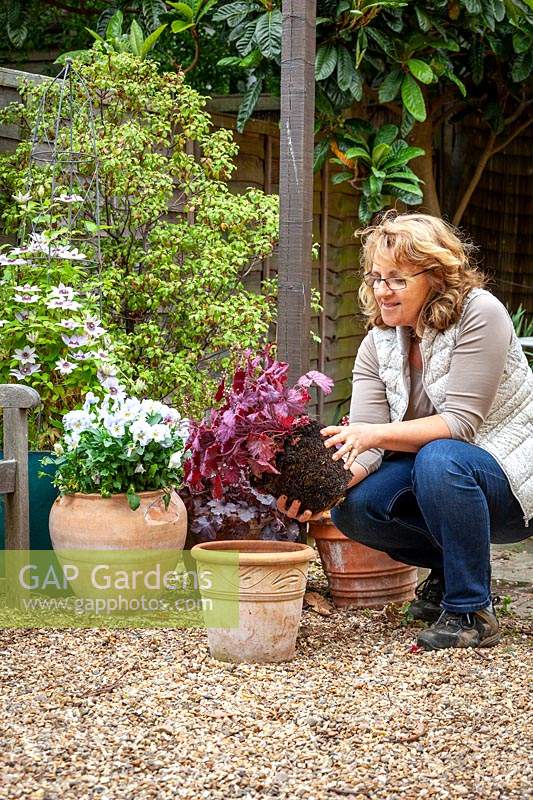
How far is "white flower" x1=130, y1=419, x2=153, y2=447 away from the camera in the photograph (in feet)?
9.61

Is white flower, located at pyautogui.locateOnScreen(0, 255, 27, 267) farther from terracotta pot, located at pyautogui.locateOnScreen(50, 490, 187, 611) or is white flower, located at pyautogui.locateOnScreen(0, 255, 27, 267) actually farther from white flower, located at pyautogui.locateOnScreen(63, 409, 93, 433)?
terracotta pot, located at pyautogui.locateOnScreen(50, 490, 187, 611)

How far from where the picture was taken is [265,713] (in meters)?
2.29

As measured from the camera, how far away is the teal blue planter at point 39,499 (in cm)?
321

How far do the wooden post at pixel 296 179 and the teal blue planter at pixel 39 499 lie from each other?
777 millimetres

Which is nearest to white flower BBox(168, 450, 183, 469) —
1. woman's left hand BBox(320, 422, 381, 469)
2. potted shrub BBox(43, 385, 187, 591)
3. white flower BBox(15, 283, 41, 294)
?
potted shrub BBox(43, 385, 187, 591)

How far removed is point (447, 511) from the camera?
2.63 m

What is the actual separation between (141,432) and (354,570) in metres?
0.74

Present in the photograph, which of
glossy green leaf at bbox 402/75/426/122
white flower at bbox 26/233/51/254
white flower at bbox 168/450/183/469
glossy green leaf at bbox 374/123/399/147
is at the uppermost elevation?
glossy green leaf at bbox 402/75/426/122

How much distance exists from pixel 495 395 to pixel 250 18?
2.69 metres

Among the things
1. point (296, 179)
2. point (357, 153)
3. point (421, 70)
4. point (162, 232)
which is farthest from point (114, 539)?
point (421, 70)

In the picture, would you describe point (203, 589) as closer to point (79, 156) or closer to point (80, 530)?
point (80, 530)

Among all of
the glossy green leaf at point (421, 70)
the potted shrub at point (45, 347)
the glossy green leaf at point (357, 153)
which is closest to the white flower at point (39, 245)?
the potted shrub at point (45, 347)

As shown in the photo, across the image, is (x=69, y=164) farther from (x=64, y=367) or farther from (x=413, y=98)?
(x=413, y=98)

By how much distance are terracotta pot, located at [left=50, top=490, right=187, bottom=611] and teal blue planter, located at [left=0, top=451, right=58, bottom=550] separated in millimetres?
224
